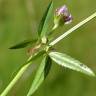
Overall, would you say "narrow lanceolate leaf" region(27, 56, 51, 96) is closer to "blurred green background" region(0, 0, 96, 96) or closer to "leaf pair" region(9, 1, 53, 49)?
"leaf pair" region(9, 1, 53, 49)

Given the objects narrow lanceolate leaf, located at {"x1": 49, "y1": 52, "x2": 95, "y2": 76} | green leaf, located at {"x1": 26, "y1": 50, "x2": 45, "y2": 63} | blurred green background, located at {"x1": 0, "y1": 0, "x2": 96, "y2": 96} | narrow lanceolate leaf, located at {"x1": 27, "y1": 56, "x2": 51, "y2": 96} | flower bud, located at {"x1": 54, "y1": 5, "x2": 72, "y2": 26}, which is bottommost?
blurred green background, located at {"x1": 0, "y1": 0, "x2": 96, "y2": 96}

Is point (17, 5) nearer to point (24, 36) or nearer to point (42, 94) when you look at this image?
point (24, 36)

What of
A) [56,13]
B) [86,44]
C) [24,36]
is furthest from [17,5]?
[56,13]

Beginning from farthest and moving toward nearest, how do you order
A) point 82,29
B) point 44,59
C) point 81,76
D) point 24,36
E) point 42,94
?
point 82,29 → point 24,36 → point 81,76 → point 42,94 → point 44,59

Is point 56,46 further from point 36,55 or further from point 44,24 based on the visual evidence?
point 36,55

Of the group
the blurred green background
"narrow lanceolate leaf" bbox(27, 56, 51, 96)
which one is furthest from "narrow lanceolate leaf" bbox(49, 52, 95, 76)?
the blurred green background

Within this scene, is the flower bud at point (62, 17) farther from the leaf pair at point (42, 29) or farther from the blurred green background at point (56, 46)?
the blurred green background at point (56, 46)
